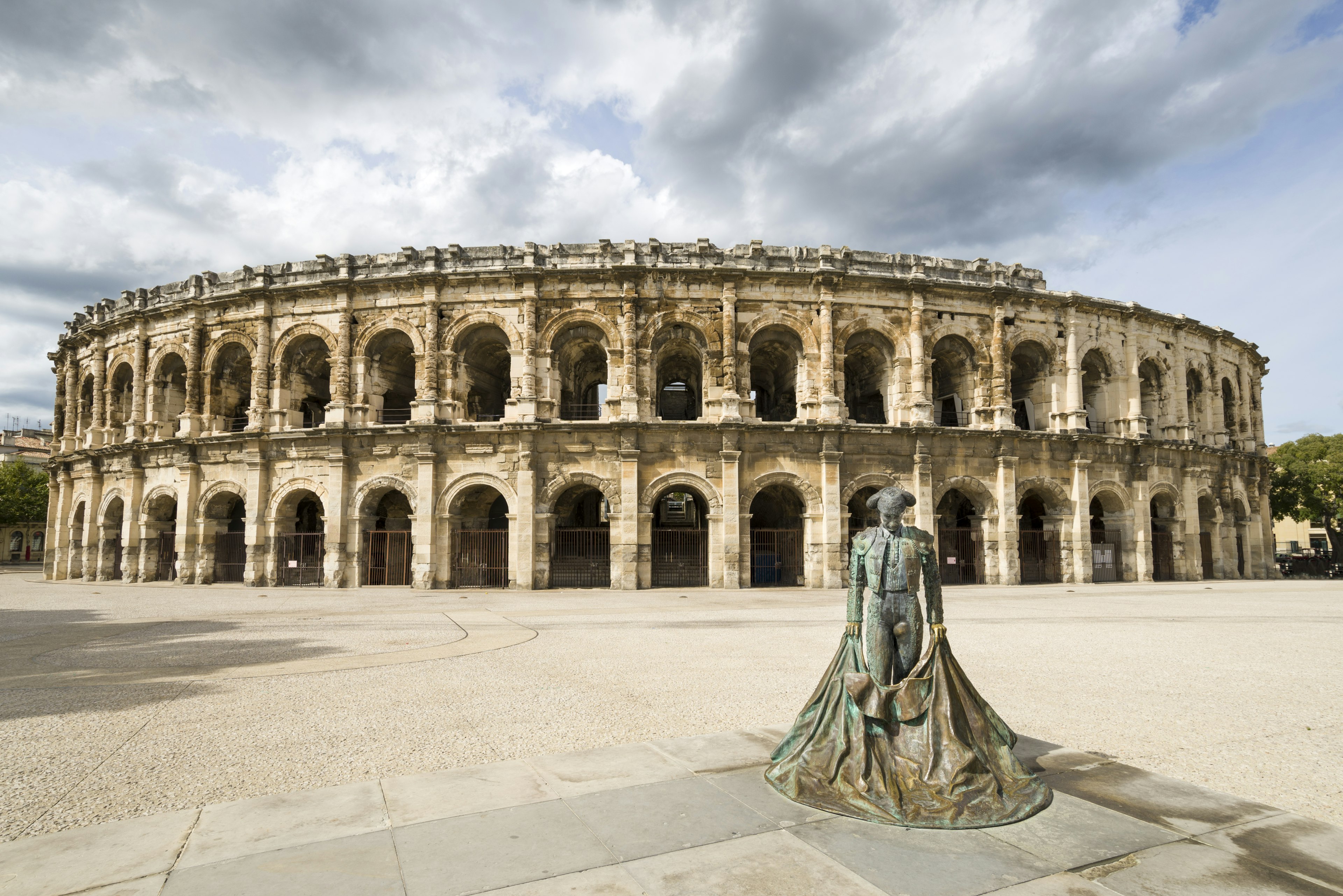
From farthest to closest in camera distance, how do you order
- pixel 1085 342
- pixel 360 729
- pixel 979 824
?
pixel 1085 342
pixel 360 729
pixel 979 824

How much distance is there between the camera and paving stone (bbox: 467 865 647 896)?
2922 mm

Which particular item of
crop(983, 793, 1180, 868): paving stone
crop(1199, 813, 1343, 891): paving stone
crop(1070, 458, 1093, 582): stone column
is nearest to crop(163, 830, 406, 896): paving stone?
crop(983, 793, 1180, 868): paving stone

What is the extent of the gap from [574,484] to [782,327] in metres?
7.90

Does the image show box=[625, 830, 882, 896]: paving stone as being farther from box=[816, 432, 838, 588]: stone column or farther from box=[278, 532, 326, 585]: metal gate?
box=[278, 532, 326, 585]: metal gate

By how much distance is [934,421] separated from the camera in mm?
22453

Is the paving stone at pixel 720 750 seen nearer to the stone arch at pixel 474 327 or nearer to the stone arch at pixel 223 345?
the stone arch at pixel 474 327

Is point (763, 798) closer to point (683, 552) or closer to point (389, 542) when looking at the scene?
point (683, 552)

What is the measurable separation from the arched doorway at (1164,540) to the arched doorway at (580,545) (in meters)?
19.3

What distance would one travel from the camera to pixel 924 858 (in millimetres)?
3268

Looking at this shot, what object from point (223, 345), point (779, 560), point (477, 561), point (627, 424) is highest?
point (223, 345)

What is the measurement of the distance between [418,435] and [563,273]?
6.44 metres

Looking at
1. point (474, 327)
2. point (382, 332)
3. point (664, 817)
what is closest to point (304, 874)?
point (664, 817)

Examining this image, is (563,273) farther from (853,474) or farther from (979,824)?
(979,824)

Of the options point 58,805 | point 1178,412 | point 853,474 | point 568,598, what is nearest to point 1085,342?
point 1178,412
